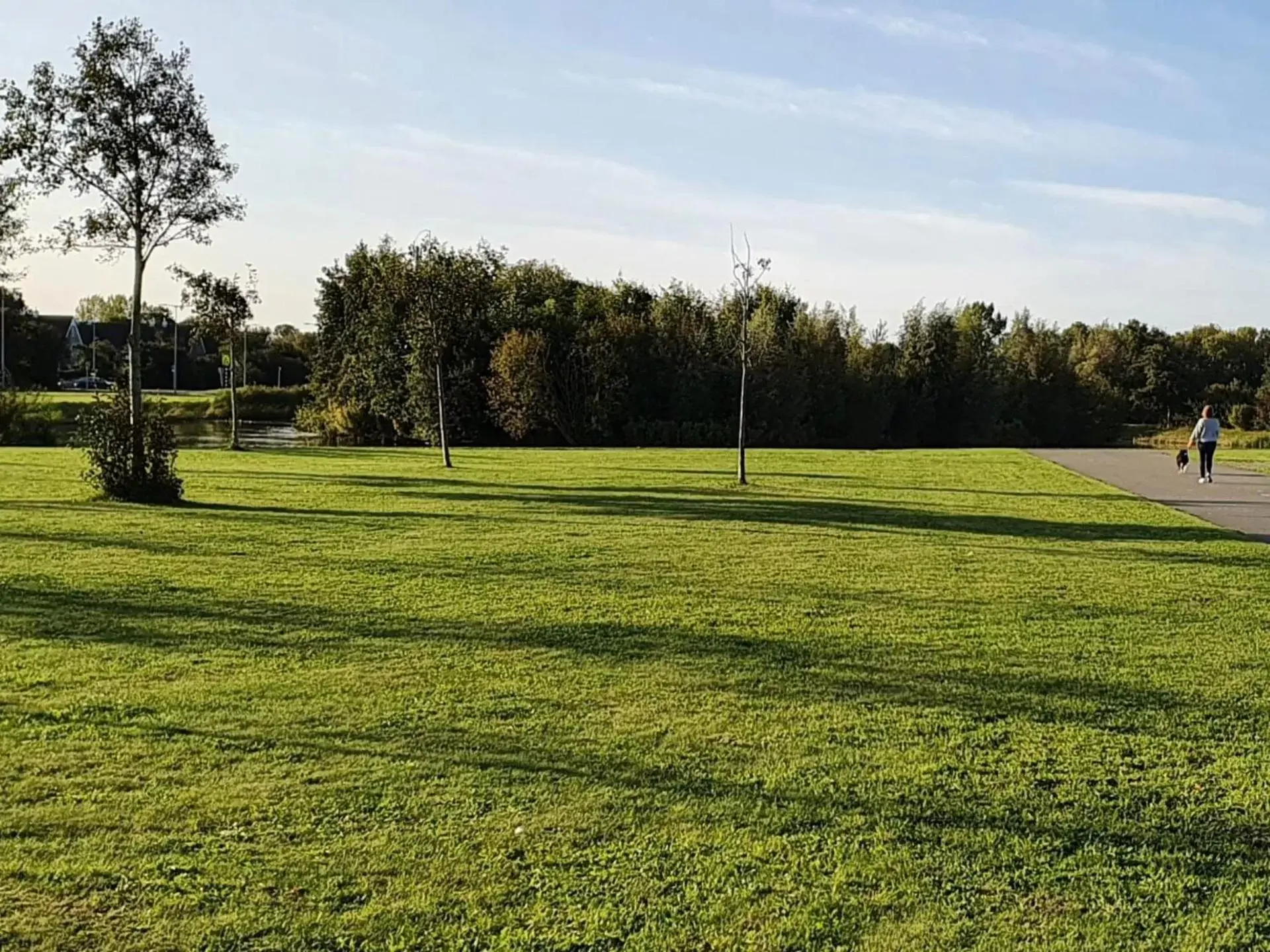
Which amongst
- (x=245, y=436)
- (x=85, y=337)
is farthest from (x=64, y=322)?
(x=245, y=436)

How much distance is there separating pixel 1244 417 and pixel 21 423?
161 ft

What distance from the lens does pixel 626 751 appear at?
194 inches

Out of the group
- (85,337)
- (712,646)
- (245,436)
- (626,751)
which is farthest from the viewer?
(85,337)

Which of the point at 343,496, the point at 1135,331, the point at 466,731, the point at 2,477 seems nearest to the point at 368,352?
the point at 2,477

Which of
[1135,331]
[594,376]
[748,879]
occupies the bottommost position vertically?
[748,879]

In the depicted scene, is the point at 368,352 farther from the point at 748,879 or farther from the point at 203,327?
the point at 748,879

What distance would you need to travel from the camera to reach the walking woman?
22.1 metres

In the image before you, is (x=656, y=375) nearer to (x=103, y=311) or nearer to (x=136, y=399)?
(x=136, y=399)

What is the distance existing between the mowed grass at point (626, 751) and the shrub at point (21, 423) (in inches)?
1075

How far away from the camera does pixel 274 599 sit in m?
8.45

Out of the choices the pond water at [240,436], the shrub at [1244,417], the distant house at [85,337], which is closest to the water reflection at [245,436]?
the pond water at [240,436]

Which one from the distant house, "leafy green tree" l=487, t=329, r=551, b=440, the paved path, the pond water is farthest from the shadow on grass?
the distant house

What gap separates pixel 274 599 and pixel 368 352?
36388 mm

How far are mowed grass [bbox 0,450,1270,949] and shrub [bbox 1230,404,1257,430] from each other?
4442 cm
